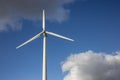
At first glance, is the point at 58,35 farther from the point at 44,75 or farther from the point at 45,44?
the point at 44,75

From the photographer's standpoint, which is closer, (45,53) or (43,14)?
(45,53)

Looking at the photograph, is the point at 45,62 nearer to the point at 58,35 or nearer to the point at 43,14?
the point at 58,35

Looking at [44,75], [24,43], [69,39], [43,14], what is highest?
[43,14]

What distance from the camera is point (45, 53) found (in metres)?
105

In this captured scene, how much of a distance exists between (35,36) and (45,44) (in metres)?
5.99

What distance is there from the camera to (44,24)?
377 ft

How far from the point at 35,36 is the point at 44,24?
6.00 m

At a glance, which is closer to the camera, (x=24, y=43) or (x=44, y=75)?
(x=44, y=75)

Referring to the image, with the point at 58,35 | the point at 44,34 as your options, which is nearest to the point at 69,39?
the point at 58,35

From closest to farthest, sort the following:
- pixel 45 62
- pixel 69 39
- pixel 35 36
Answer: pixel 69 39
pixel 45 62
pixel 35 36

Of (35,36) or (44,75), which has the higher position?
(35,36)

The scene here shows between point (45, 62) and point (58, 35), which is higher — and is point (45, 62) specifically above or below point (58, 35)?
below

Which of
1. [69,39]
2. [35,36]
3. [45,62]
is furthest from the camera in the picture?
[35,36]

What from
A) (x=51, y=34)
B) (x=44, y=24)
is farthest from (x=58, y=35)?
(x=44, y=24)
